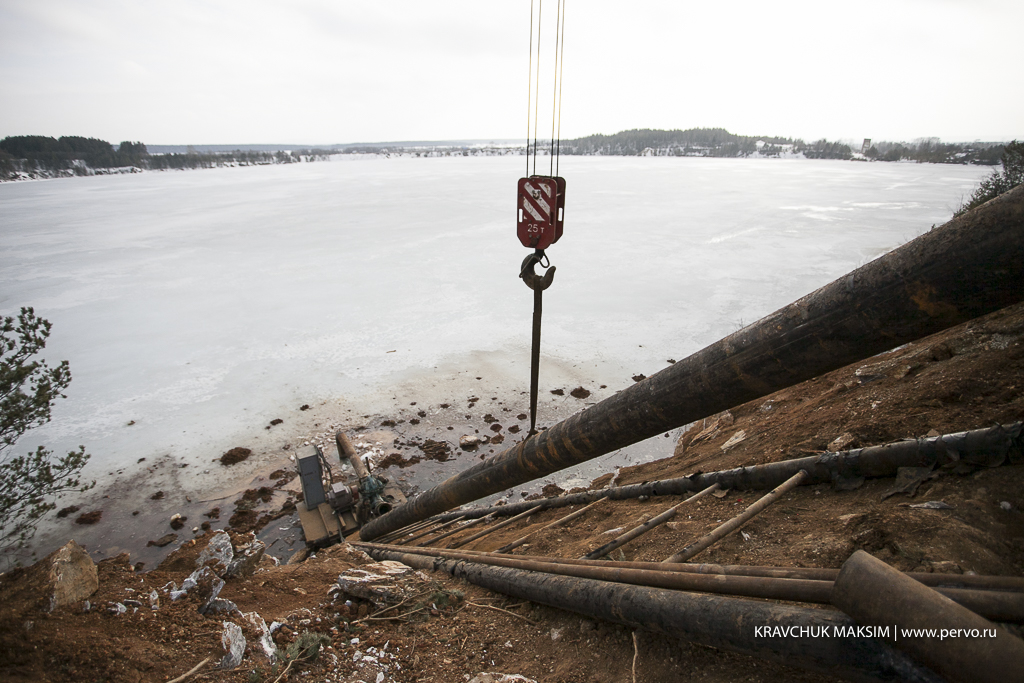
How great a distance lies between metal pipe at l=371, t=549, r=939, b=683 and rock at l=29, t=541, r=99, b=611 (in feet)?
11.3

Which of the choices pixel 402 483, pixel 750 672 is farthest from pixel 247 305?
pixel 750 672

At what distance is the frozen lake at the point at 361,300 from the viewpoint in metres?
9.16

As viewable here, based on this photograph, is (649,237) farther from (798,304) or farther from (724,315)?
(798,304)

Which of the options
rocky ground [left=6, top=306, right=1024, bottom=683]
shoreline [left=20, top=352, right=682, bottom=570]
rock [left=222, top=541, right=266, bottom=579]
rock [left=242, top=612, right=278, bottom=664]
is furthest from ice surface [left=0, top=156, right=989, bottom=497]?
rock [left=242, top=612, right=278, bottom=664]

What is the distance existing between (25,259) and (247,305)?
10.9 metres

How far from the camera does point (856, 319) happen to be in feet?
4.77

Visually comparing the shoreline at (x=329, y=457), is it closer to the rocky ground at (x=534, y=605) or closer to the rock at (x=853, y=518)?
the rocky ground at (x=534, y=605)

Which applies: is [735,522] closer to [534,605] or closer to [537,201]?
[534,605]

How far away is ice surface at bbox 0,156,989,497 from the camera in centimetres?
945

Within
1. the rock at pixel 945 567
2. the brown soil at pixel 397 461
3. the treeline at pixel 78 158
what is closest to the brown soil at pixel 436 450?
the brown soil at pixel 397 461

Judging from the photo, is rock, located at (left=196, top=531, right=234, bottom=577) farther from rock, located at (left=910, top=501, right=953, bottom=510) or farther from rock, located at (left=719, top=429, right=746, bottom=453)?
rock, located at (left=910, top=501, right=953, bottom=510)

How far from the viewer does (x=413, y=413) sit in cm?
898

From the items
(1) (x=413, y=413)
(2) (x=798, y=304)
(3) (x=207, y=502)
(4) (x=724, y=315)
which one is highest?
(2) (x=798, y=304)

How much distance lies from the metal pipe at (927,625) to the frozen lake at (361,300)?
7.22m
